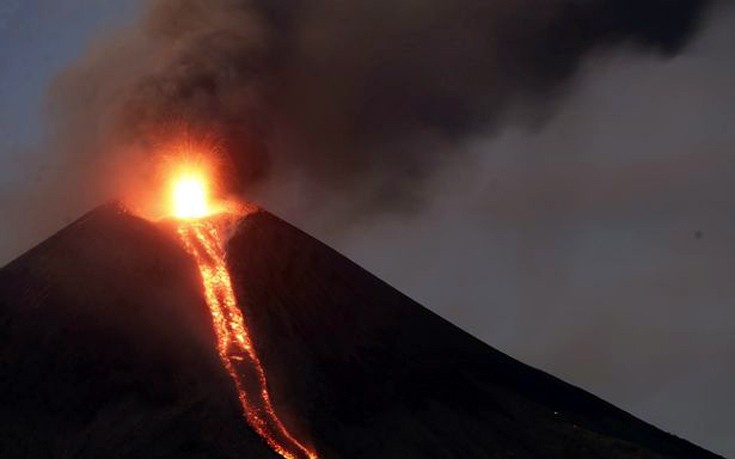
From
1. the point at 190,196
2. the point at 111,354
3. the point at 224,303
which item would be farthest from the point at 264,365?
the point at 190,196

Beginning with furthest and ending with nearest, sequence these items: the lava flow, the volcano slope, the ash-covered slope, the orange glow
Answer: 1. the orange glow
2. the volcano slope
3. the lava flow
4. the ash-covered slope

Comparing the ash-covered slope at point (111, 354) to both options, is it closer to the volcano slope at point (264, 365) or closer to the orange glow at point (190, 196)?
the volcano slope at point (264, 365)

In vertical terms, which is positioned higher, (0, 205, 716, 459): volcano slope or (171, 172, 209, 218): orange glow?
(171, 172, 209, 218): orange glow

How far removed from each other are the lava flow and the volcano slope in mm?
809

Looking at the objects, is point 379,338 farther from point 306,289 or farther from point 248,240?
point 248,240

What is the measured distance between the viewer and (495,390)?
253ft

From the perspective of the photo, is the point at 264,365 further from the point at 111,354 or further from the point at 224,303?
the point at 111,354

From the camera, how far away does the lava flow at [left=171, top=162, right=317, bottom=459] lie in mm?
61406

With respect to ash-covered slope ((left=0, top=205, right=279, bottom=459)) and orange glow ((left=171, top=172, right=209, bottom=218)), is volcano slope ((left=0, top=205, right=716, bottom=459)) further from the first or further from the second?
orange glow ((left=171, top=172, right=209, bottom=218))

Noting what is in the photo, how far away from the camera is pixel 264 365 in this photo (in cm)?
6794

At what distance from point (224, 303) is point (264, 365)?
7.21 meters

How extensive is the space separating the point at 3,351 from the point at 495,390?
34185mm

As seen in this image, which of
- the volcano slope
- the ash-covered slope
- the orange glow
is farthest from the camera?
the orange glow

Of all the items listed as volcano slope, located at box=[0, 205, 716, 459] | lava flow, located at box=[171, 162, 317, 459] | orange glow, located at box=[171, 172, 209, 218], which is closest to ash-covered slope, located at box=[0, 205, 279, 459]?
volcano slope, located at box=[0, 205, 716, 459]
